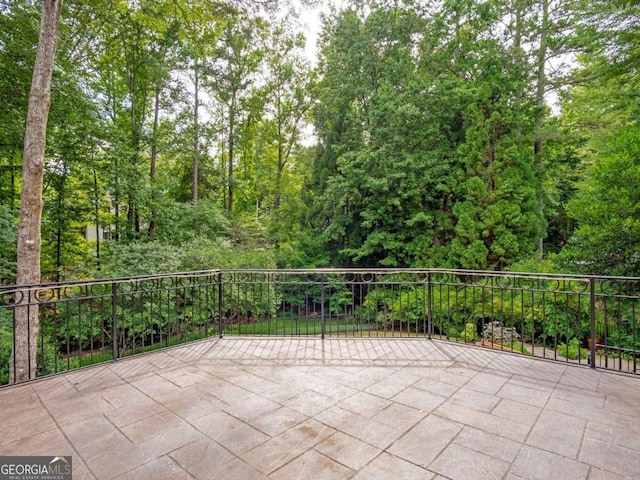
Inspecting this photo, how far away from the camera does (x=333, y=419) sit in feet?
7.91

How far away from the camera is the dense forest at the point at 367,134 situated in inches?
234

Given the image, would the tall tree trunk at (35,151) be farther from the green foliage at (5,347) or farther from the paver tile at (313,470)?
the paver tile at (313,470)

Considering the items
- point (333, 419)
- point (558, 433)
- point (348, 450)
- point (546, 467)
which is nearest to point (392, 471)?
point (348, 450)

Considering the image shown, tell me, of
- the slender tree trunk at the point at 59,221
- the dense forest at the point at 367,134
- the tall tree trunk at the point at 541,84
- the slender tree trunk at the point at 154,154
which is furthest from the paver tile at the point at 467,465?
the slender tree trunk at the point at 154,154

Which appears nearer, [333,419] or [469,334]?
[333,419]

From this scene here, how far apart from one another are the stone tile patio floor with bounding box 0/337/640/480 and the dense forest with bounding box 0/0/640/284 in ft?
11.8

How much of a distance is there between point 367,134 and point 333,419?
10.5 meters

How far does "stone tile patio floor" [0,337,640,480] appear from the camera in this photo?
189cm

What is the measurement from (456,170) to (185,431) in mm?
9438

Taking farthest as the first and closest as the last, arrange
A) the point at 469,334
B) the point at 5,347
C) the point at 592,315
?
the point at 469,334, the point at 5,347, the point at 592,315

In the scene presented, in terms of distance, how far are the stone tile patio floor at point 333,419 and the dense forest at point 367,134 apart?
3585 mm

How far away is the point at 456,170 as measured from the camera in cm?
952

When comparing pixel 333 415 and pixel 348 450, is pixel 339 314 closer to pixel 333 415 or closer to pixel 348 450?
pixel 333 415

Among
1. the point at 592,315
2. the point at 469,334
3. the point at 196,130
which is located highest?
the point at 196,130
